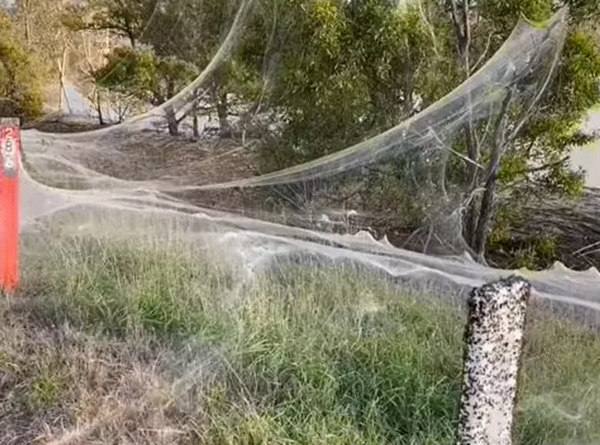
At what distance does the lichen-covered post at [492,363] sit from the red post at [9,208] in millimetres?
1198

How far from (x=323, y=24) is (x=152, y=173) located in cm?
65

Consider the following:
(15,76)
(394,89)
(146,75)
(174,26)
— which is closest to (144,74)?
(146,75)

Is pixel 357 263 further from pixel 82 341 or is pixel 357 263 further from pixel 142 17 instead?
pixel 142 17

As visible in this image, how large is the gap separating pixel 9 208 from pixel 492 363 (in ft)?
4.30

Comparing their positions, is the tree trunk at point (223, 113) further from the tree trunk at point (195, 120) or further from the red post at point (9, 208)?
the red post at point (9, 208)

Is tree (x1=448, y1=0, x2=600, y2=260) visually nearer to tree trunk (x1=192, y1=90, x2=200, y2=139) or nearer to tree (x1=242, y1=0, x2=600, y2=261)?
tree (x1=242, y1=0, x2=600, y2=261)

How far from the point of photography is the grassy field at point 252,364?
1.31 meters

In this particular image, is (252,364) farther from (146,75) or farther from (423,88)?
(146,75)

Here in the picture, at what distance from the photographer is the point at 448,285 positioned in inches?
60.0

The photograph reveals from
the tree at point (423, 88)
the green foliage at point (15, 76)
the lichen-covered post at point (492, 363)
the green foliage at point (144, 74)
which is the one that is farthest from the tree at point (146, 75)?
the lichen-covered post at point (492, 363)

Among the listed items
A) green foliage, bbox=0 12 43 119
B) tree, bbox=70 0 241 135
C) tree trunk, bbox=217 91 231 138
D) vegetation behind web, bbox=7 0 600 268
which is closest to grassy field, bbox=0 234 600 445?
vegetation behind web, bbox=7 0 600 268

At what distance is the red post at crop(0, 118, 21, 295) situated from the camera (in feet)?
6.07

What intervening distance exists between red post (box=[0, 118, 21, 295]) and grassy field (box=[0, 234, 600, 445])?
11 cm

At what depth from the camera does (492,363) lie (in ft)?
3.48
